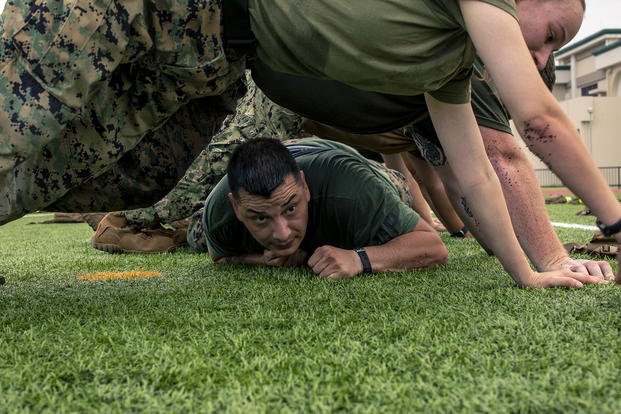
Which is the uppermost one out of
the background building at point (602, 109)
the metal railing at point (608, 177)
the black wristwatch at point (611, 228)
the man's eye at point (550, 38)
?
the man's eye at point (550, 38)

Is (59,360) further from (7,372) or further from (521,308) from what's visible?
(521,308)

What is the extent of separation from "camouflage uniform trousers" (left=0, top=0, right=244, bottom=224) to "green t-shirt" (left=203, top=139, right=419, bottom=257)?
35.0 inches

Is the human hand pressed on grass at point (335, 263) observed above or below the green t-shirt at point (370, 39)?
below

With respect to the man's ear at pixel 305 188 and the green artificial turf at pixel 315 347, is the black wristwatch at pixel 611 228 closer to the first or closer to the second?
the green artificial turf at pixel 315 347

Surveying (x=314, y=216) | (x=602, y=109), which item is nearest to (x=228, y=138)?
(x=314, y=216)

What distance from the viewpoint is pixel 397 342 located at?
1334mm

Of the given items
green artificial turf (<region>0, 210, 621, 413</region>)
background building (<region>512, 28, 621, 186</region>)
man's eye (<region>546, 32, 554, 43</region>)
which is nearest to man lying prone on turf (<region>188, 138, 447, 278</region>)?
green artificial turf (<region>0, 210, 621, 413</region>)

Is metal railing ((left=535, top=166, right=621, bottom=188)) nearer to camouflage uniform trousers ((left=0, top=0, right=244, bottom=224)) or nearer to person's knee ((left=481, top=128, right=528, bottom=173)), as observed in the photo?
person's knee ((left=481, top=128, right=528, bottom=173))

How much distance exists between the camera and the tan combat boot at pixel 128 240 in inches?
150

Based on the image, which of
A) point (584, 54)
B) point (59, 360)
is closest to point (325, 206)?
point (59, 360)

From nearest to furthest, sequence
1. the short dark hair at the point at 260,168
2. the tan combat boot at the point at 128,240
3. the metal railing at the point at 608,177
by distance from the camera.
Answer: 1. the short dark hair at the point at 260,168
2. the tan combat boot at the point at 128,240
3. the metal railing at the point at 608,177

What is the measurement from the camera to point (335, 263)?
2354 mm

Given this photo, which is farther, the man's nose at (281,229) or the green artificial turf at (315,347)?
the man's nose at (281,229)

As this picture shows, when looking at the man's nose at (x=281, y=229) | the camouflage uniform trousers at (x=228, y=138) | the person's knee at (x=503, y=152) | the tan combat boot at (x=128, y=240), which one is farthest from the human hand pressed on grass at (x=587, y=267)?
the tan combat boot at (x=128, y=240)
